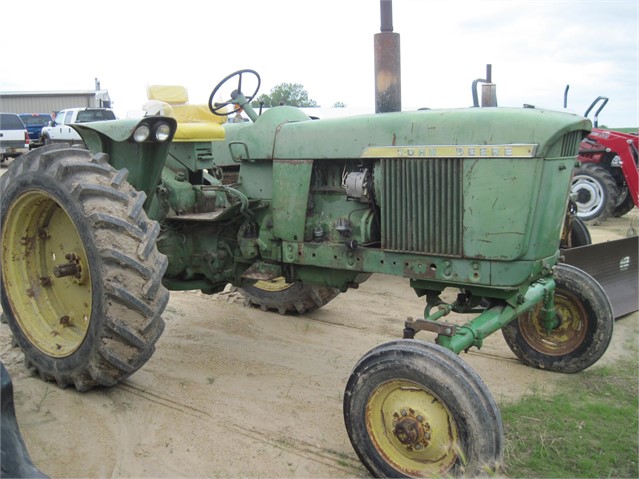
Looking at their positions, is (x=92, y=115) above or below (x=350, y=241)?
below

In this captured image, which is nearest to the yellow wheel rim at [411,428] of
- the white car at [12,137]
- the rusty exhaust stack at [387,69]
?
the rusty exhaust stack at [387,69]

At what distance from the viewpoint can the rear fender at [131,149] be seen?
4.06 m

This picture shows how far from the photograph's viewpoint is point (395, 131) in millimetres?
3455

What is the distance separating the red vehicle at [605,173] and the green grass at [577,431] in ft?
22.0

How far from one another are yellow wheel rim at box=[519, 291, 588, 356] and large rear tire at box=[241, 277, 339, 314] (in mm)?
1617

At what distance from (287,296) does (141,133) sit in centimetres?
203

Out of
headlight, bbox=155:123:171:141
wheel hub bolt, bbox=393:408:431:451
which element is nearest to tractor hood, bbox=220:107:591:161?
headlight, bbox=155:123:171:141

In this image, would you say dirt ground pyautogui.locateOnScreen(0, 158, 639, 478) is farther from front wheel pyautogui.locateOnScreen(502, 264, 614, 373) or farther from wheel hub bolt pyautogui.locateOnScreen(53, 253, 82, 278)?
wheel hub bolt pyautogui.locateOnScreen(53, 253, 82, 278)

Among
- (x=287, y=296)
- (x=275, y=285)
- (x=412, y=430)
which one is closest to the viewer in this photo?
(x=412, y=430)

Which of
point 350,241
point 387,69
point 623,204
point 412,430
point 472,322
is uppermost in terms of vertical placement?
point 387,69

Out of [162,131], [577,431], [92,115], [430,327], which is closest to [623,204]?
[577,431]

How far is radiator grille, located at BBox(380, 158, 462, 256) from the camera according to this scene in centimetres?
330

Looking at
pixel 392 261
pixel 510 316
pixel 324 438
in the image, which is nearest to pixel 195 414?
pixel 324 438

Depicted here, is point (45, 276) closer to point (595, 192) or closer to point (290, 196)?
point (290, 196)
